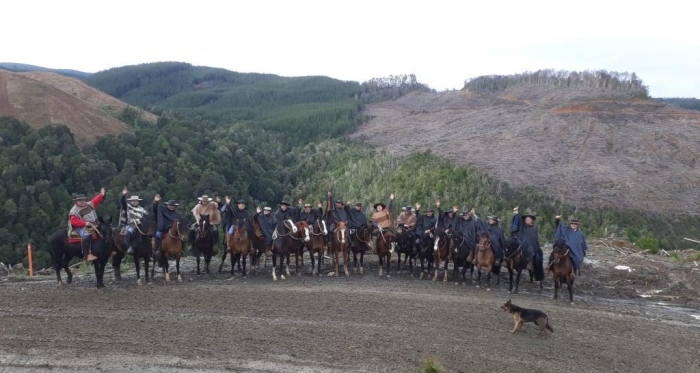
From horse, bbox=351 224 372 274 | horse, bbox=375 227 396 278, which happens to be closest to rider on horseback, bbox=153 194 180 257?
horse, bbox=351 224 372 274

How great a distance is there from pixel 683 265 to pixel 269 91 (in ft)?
373

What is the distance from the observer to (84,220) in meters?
15.4

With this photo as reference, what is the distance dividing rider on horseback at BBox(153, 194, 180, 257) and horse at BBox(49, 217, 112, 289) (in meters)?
1.34

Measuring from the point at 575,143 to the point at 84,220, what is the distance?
47.7 metres

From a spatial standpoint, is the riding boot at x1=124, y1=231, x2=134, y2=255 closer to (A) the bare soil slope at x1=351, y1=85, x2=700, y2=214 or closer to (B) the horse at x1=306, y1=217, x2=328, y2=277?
(B) the horse at x1=306, y1=217, x2=328, y2=277

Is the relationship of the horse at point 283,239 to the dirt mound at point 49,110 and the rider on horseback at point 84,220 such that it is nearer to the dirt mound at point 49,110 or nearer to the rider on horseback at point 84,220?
the rider on horseback at point 84,220

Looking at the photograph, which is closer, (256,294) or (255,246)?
(256,294)

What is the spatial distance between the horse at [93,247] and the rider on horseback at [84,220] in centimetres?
13

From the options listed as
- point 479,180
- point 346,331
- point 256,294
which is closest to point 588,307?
point 346,331

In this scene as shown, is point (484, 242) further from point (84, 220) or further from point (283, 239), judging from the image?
point (84, 220)

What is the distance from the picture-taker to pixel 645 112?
62.0 meters

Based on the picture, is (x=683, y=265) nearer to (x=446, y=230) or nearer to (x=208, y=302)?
(x=446, y=230)

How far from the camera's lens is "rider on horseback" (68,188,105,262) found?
1507cm

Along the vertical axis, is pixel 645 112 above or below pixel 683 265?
above
